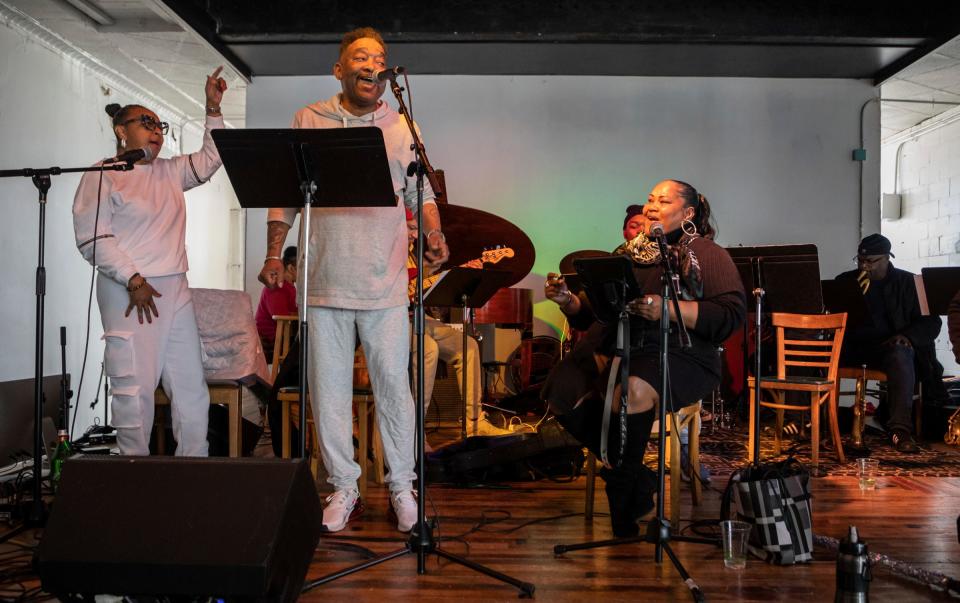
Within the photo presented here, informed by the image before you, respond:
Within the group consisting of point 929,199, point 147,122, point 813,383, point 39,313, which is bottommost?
point 813,383

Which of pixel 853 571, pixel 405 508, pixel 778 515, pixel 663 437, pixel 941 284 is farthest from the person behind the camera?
pixel 941 284

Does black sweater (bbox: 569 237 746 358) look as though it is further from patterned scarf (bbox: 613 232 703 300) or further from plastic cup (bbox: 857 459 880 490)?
plastic cup (bbox: 857 459 880 490)

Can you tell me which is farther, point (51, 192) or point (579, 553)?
point (51, 192)

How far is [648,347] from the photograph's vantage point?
3.17 metres

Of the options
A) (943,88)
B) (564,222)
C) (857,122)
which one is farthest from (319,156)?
(943,88)

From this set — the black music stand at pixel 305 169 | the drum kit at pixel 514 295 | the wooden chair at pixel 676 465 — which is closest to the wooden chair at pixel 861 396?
the drum kit at pixel 514 295

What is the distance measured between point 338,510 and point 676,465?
1.32m

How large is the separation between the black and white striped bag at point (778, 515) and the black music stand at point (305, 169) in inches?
60.7

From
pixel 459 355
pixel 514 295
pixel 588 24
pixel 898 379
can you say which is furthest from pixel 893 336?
pixel 588 24

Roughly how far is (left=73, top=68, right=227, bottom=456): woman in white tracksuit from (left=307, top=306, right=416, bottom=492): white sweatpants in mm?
625

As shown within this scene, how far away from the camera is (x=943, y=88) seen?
8297 millimetres

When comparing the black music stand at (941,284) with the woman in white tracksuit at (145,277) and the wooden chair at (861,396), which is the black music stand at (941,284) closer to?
the wooden chair at (861,396)

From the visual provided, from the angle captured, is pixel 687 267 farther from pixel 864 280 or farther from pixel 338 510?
pixel 864 280

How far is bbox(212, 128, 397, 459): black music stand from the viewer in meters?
2.42
